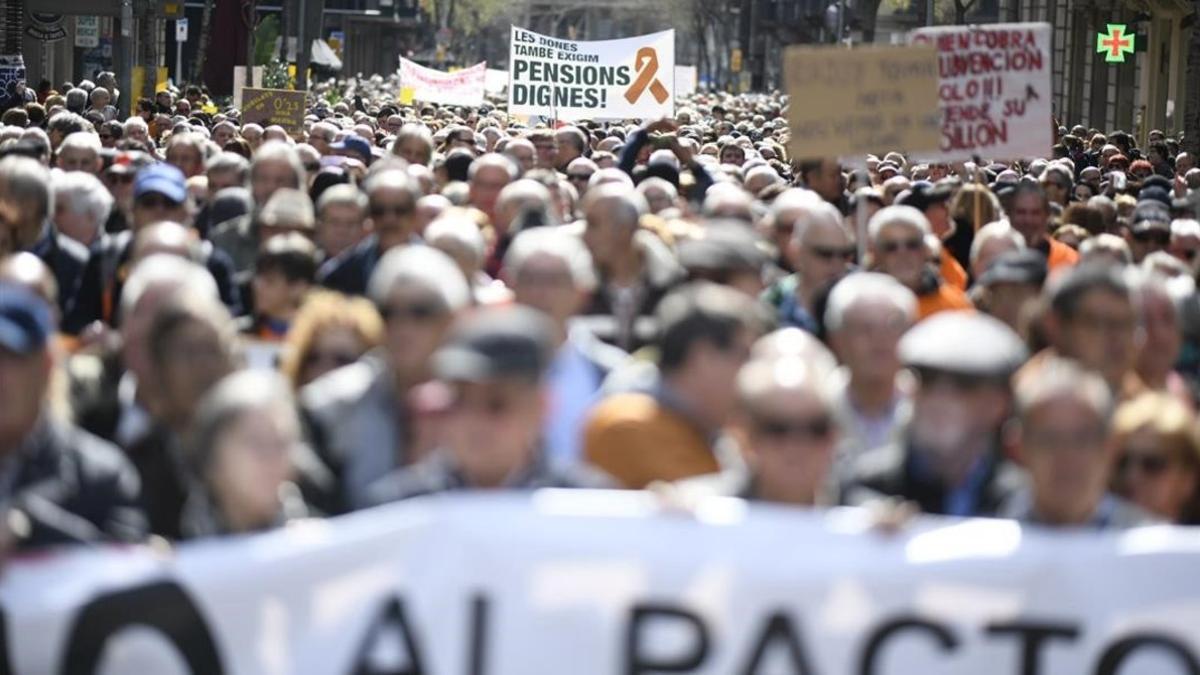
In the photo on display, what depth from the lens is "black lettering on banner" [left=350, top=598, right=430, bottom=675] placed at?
5.50m

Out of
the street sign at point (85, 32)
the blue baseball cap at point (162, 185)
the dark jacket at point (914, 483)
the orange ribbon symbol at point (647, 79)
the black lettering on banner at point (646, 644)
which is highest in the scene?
the street sign at point (85, 32)

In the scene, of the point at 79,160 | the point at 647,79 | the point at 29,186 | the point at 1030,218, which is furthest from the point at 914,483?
the point at 647,79

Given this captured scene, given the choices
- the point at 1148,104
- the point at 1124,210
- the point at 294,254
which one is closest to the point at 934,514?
the point at 294,254

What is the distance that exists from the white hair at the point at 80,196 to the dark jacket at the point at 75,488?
560cm

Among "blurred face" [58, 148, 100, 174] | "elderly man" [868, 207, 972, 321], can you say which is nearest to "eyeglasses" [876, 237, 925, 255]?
"elderly man" [868, 207, 972, 321]

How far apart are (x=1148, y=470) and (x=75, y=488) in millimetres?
2370

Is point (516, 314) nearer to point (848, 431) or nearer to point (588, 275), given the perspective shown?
point (848, 431)

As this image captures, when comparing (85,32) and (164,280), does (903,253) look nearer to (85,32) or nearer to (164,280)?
(164,280)

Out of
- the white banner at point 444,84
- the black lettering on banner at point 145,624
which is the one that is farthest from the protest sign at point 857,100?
the white banner at point 444,84

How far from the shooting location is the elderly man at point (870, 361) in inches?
280

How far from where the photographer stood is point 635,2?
162500mm

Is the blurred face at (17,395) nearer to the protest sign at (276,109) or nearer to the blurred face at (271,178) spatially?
the blurred face at (271,178)

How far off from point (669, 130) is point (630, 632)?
12596 mm

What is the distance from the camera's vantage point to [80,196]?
36.5ft
